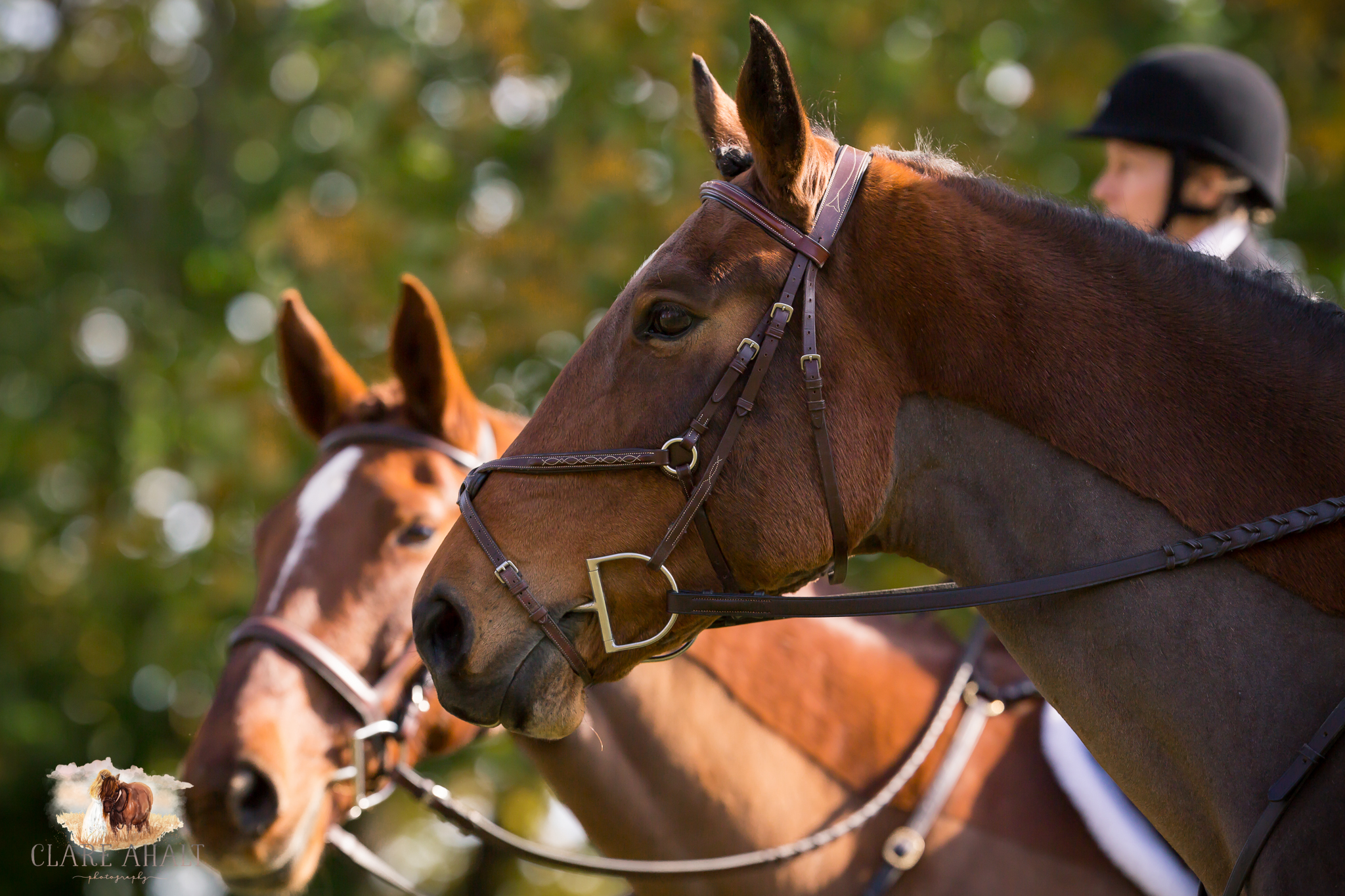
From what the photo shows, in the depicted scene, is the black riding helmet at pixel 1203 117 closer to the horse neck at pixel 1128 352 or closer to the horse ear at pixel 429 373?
the horse neck at pixel 1128 352

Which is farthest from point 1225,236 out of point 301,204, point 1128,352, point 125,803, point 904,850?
point 301,204

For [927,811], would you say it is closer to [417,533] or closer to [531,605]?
[531,605]

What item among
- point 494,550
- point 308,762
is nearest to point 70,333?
point 308,762

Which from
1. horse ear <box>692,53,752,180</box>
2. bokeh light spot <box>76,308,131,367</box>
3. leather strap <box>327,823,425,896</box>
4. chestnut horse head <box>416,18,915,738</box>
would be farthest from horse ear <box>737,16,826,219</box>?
bokeh light spot <box>76,308,131,367</box>

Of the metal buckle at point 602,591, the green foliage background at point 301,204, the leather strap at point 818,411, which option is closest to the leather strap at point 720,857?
the metal buckle at point 602,591

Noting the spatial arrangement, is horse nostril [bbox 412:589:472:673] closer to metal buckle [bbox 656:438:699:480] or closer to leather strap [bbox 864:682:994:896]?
metal buckle [bbox 656:438:699:480]

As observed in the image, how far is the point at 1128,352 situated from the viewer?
6.87 ft

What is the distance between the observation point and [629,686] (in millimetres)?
3146

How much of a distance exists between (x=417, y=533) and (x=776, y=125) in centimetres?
190

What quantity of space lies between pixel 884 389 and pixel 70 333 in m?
9.41

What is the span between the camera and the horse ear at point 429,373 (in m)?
3.68

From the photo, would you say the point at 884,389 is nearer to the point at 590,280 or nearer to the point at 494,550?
the point at 494,550

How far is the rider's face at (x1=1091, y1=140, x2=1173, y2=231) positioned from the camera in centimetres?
455

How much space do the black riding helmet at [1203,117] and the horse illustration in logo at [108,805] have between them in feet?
13.6
